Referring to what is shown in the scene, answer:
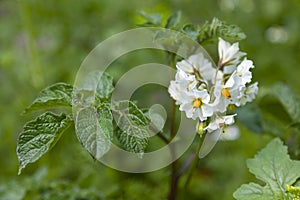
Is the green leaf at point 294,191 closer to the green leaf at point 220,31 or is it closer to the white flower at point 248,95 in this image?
the white flower at point 248,95

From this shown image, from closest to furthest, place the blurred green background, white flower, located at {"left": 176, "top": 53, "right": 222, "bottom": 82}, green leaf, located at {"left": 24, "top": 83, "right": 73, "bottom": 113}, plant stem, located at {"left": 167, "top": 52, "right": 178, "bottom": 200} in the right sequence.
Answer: green leaf, located at {"left": 24, "top": 83, "right": 73, "bottom": 113}, white flower, located at {"left": 176, "top": 53, "right": 222, "bottom": 82}, plant stem, located at {"left": 167, "top": 52, "right": 178, "bottom": 200}, the blurred green background

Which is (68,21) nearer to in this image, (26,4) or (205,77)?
(26,4)

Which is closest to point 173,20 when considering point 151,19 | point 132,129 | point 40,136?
point 151,19

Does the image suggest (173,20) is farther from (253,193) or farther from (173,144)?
(253,193)

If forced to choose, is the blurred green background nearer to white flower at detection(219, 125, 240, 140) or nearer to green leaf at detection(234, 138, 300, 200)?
white flower at detection(219, 125, 240, 140)

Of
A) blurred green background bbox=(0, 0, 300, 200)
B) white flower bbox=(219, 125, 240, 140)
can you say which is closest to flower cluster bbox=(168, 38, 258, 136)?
Result: blurred green background bbox=(0, 0, 300, 200)
